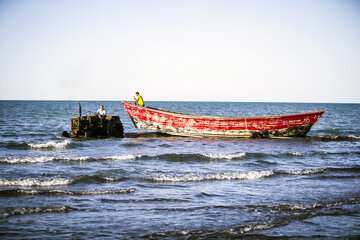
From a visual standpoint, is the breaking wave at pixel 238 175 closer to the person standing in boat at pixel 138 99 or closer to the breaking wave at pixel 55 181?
the breaking wave at pixel 55 181

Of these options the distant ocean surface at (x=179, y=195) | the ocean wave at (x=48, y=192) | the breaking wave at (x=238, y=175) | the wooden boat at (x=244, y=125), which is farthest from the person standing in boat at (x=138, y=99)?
the ocean wave at (x=48, y=192)

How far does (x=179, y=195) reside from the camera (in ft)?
33.1

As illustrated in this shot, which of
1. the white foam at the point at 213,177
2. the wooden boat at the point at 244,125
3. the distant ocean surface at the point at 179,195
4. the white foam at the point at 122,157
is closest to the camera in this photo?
the distant ocean surface at the point at 179,195

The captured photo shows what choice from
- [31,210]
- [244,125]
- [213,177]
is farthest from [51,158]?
[244,125]

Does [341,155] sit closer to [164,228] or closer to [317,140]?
[317,140]

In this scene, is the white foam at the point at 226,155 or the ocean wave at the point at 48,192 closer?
the ocean wave at the point at 48,192

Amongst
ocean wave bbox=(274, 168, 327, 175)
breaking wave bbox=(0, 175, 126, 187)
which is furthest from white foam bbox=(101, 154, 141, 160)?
ocean wave bbox=(274, 168, 327, 175)

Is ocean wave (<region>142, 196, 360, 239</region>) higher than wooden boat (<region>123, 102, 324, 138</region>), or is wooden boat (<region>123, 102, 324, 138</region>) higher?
wooden boat (<region>123, 102, 324, 138</region>)

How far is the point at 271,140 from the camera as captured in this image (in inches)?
915

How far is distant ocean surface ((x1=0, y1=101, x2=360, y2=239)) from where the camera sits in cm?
737

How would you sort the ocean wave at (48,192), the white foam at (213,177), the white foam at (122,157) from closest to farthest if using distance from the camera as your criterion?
the ocean wave at (48,192) < the white foam at (213,177) < the white foam at (122,157)

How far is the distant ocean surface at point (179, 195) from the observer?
24.2ft

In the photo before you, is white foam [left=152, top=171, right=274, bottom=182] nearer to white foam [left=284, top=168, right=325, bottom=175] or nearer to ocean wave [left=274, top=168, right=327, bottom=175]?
ocean wave [left=274, top=168, right=327, bottom=175]

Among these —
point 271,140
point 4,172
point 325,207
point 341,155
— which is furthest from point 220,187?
point 271,140
